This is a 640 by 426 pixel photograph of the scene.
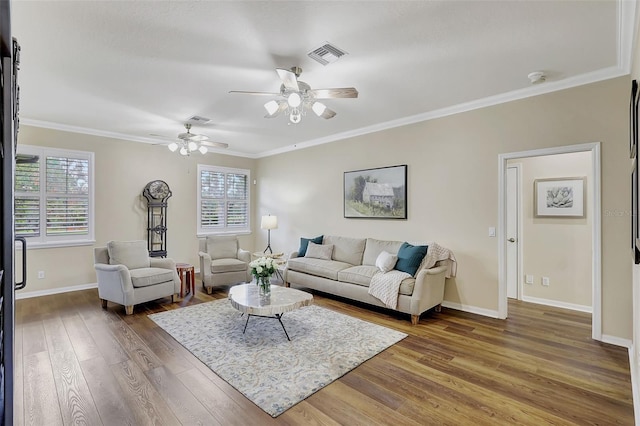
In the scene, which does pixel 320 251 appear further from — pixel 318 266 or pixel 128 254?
pixel 128 254

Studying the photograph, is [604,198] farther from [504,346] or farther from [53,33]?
[53,33]

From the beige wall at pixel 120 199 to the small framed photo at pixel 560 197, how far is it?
241 inches

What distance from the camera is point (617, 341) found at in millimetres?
3145

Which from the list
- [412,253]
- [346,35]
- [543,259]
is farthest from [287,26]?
[543,259]

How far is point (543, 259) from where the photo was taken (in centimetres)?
463

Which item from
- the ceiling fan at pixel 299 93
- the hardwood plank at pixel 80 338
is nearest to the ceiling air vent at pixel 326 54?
the ceiling fan at pixel 299 93

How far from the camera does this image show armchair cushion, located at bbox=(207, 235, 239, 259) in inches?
Answer: 222

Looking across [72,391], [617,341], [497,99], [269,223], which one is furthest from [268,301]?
[497,99]

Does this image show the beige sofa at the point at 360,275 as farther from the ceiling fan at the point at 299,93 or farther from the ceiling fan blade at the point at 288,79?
the ceiling fan blade at the point at 288,79

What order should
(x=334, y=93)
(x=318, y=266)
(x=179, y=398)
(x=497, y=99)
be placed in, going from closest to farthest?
(x=179, y=398), (x=334, y=93), (x=497, y=99), (x=318, y=266)

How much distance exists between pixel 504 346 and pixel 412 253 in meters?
1.43

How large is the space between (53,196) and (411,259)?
5636 mm

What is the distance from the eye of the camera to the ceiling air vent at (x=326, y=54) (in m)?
2.70

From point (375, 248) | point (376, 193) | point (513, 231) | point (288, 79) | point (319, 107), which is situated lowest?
point (375, 248)
